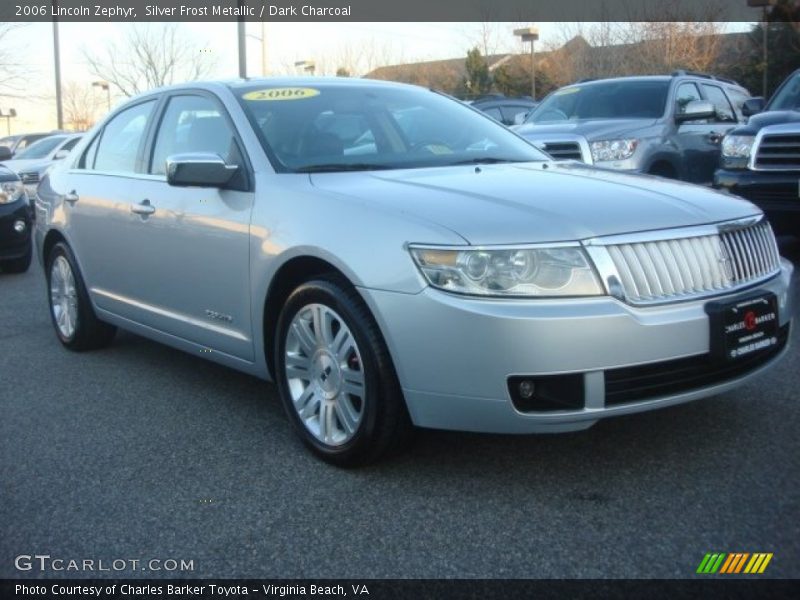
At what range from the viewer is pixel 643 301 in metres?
3.18

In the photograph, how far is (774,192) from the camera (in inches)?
287

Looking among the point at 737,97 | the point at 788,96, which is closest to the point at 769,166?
the point at 788,96

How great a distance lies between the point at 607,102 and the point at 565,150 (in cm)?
144

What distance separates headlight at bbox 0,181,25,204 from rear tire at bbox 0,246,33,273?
535 mm

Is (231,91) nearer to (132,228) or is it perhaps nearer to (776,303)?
(132,228)

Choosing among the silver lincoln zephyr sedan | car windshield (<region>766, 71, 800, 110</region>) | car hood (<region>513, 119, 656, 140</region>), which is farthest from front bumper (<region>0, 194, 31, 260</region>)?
car windshield (<region>766, 71, 800, 110</region>)

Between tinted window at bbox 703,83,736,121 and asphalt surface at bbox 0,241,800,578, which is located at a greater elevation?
tinted window at bbox 703,83,736,121

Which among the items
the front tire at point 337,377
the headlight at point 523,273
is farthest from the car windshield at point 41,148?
the headlight at point 523,273

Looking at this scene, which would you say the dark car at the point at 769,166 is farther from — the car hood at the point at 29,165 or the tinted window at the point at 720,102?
the car hood at the point at 29,165

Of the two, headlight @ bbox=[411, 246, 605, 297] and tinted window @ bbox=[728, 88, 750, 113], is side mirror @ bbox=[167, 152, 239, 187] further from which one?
tinted window @ bbox=[728, 88, 750, 113]

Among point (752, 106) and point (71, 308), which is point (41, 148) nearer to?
point (71, 308)

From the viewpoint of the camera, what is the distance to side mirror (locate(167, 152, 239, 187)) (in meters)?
4.06

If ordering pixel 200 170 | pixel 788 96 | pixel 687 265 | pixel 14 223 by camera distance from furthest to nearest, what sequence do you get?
1. pixel 14 223
2. pixel 788 96
3. pixel 200 170
4. pixel 687 265

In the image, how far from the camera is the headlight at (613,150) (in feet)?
27.3
